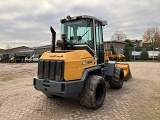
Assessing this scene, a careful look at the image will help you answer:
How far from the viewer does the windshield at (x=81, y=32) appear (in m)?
7.05

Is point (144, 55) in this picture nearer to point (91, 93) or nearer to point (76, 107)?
point (76, 107)

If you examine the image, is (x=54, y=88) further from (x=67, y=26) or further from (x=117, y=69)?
(x=117, y=69)

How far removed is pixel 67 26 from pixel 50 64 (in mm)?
1895

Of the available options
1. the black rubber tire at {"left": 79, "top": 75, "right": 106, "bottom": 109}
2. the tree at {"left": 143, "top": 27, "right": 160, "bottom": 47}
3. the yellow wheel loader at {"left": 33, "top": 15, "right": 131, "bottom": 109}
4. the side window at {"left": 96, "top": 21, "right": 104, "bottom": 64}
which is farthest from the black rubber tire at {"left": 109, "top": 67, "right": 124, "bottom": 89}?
the tree at {"left": 143, "top": 27, "right": 160, "bottom": 47}

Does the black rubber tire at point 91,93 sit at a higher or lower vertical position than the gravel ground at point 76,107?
higher

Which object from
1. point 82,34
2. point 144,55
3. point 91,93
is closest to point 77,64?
point 91,93

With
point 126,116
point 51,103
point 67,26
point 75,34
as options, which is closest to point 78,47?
point 75,34

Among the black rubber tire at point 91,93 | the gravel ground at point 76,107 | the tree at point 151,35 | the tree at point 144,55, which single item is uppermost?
the tree at point 151,35

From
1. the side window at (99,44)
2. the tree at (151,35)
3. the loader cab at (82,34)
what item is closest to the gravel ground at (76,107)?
the side window at (99,44)

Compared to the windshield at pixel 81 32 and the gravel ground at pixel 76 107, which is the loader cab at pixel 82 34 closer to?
the windshield at pixel 81 32

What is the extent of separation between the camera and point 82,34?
7051 millimetres

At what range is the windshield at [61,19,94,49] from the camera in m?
7.05

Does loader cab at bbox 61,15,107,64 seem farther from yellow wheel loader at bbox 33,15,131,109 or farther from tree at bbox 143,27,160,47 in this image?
tree at bbox 143,27,160,47

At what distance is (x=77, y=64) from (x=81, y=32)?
1.42 metres
